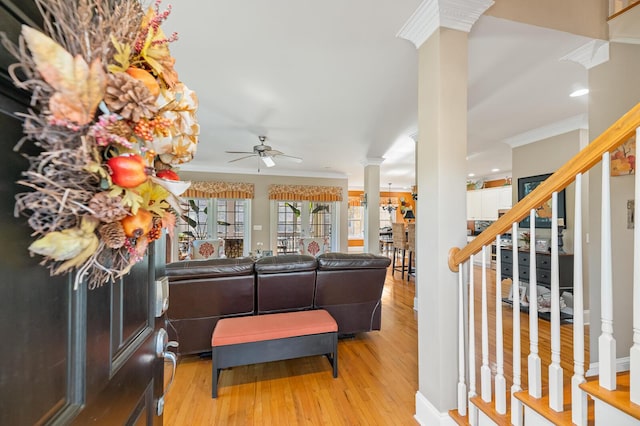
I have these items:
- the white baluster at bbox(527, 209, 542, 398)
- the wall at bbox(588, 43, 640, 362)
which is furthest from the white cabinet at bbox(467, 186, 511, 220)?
the white baluster at bbox(527, 209, 542, 398)

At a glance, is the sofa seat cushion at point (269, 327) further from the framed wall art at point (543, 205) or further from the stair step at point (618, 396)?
the framed wall art at point (543, 205)

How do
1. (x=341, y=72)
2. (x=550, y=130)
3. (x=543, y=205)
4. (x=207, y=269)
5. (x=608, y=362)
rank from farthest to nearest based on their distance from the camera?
(x=543, y=205) → (x=550, y=130) → (x=341, y=72) → (x=207, y=269) → (x=608, y=362)

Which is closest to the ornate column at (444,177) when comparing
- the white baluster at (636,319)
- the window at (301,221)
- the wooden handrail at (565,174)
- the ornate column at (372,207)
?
the wooden handrail at (565,174)

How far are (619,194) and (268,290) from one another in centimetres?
286

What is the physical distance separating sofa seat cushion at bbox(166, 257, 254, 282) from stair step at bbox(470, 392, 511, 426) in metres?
1.81

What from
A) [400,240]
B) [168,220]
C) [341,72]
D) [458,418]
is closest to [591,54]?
[341,72]

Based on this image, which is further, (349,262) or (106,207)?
(349,262)

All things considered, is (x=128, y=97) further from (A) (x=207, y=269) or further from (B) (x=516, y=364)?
(A) (x=207, y=269)

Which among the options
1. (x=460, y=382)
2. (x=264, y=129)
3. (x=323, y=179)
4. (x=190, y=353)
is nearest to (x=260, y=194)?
(x=323, y=179)

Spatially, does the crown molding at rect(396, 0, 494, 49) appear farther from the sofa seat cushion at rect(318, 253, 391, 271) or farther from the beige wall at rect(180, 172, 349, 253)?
the beige wall at rect(180, 172, 349, 253)

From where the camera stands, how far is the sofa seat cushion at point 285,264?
7.86 ft

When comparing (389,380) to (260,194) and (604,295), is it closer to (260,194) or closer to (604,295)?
(604,295)

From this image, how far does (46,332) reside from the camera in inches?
17.5

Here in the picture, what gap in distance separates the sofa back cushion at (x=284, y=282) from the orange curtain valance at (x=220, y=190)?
4767 mm
